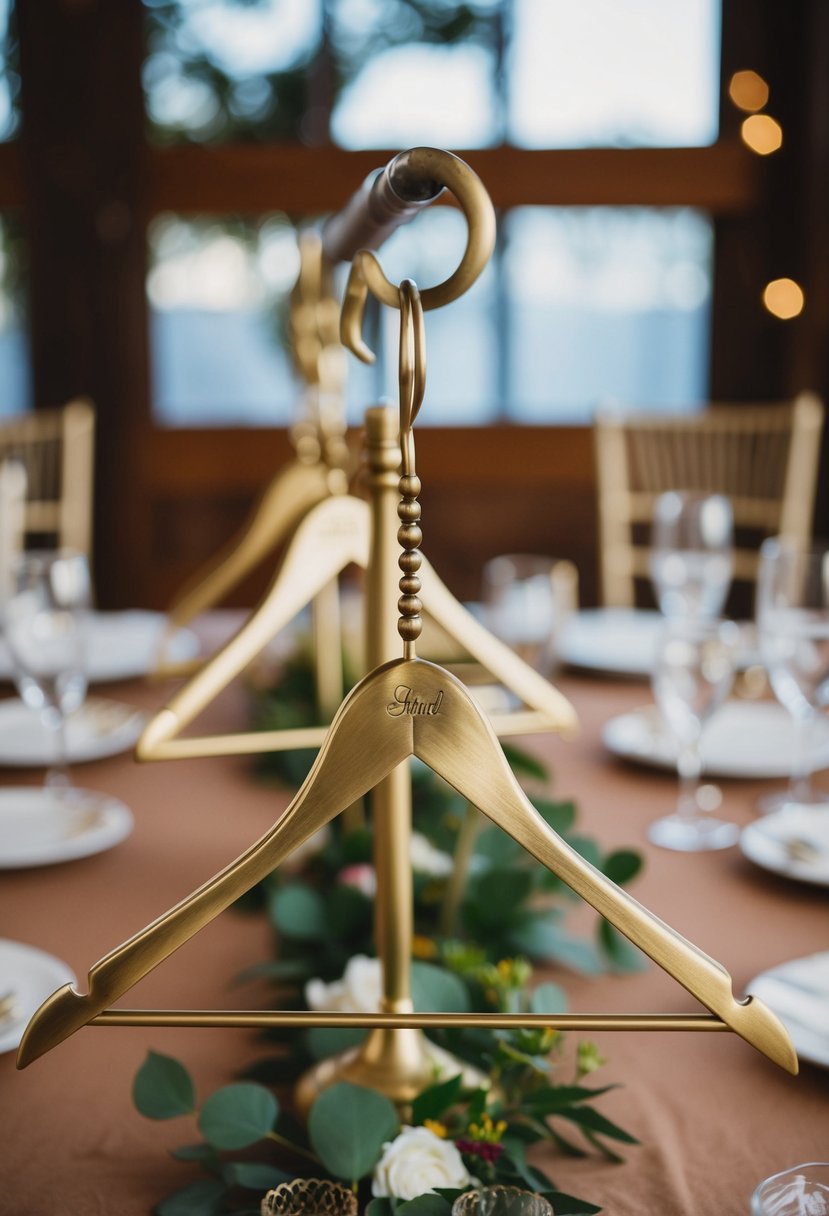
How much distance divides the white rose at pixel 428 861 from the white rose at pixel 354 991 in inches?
5.9

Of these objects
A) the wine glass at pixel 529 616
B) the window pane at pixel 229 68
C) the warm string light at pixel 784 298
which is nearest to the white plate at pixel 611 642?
the wine glass at pixel 529 616

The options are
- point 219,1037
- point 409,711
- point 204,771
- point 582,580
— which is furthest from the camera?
point 582,580

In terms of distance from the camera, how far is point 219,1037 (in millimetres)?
715

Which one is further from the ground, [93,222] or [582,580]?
[93,222]

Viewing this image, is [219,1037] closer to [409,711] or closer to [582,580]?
[409,711]

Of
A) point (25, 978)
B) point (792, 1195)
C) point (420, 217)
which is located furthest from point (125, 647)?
point (420, 217)

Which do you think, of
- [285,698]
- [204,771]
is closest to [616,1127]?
[204,771]

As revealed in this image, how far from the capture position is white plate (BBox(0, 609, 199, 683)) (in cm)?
160

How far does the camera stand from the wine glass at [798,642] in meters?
1.08

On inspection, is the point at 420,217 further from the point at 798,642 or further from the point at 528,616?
the point at 798,642

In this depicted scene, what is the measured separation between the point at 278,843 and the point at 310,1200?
16 cm

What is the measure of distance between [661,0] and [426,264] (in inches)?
39.2

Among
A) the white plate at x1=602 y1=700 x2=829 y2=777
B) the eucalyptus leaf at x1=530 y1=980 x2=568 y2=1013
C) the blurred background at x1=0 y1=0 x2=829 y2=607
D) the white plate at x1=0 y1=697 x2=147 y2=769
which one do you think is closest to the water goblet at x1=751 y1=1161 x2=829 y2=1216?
the eucalyptus leaf at x1=530 y1=980 x2=568 y2=1013

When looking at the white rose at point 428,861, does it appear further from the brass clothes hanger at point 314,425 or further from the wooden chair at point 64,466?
the wooden chair at point 64,466
